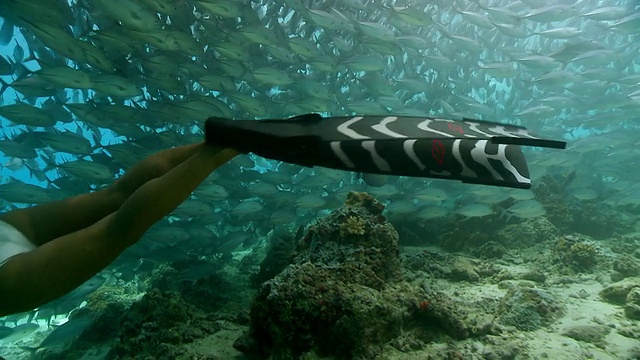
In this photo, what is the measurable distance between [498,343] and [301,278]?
1.95 metres

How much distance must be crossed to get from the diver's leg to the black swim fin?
2.27 ft

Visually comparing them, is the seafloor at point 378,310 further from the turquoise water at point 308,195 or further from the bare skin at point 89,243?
the bare skin at point 89,243

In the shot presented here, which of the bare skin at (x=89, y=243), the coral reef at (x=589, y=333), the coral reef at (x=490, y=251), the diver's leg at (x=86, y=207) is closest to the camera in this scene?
the bare skin at (x=89, y=243)

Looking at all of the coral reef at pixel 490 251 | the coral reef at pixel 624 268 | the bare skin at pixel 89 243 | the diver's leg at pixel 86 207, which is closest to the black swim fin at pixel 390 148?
the bare skin at pixel 89 243

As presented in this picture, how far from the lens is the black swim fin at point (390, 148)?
1.80m

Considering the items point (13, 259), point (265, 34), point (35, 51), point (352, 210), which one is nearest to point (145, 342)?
point (13, 259)

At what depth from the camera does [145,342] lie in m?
3.45

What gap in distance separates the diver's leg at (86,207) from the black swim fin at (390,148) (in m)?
0.69

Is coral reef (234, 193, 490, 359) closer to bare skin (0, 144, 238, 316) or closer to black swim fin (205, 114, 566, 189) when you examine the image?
bare skin (0, 144, 238, 316)

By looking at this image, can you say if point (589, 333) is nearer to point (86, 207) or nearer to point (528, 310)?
point (528, 310)

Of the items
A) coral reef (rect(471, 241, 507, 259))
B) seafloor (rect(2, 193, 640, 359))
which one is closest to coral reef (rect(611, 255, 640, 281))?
seafloor (rect(2, 193, 640, 359))

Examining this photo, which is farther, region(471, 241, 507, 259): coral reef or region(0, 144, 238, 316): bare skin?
region(471, 241, 507, 259): coral reef

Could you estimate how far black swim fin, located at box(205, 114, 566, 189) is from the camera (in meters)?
1.80

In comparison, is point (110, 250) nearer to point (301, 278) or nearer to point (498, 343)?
point (301, 278)
